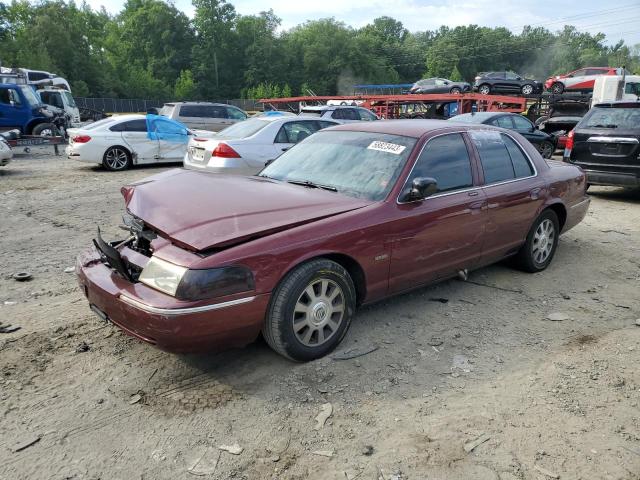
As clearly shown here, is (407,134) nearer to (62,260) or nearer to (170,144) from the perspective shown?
(62,260)

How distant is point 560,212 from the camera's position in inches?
225

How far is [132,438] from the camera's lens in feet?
9.26

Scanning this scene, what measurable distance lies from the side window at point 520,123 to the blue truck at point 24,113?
1648cm

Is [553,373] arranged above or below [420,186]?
below

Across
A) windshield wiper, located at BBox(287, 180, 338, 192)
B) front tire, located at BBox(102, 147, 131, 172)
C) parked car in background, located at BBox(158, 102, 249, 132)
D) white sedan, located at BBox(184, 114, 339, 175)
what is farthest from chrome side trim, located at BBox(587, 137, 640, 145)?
parked car in background, located at BBox(158, 102, 249, 132)

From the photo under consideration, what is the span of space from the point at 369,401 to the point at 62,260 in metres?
4.12

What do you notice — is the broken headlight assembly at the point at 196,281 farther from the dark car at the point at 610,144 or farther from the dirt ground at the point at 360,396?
the dark car at the point at 610,144

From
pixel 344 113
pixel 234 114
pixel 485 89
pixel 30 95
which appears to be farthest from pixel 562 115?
pixel 30 95

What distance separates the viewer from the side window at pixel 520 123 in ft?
45.5

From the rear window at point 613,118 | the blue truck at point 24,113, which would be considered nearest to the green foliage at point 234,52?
the blue truck at point 24,113

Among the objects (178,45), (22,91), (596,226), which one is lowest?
(596,226)

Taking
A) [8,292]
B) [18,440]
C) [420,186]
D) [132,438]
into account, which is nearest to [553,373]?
[420,186]

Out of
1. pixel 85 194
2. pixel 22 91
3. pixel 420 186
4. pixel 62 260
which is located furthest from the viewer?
pixel 22 91

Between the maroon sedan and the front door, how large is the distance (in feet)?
0.04
